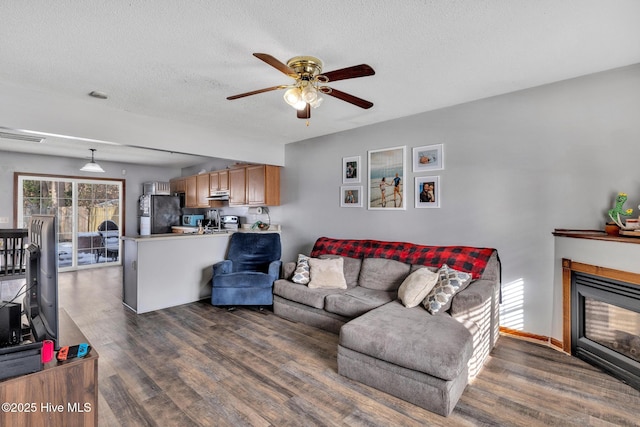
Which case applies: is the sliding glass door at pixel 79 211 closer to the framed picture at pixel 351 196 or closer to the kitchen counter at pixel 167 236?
the kitchen counter at pixel 167 236

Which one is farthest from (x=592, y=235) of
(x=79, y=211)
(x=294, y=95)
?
(x=79, y=211)

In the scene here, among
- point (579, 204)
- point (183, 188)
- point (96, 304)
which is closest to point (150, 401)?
point (96, 304)

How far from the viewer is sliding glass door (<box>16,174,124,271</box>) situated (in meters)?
5.80

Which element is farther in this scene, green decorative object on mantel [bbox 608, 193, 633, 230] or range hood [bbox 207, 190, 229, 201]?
range hood [bbox 207, 190, 229, 201]

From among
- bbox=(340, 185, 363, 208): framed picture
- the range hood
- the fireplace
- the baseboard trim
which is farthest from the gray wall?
the fireplace

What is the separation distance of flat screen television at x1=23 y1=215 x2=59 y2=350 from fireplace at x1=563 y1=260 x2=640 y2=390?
3.54 metres

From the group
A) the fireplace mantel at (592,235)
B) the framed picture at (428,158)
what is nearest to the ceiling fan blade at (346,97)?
the framed picture at (428,158)

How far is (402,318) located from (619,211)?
6.28ft

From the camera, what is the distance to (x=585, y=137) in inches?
104

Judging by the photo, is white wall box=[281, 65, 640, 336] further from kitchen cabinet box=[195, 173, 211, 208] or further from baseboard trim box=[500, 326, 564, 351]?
kitchen cabinet box=[195, 173, 211, 208]

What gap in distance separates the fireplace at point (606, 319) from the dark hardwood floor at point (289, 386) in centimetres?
12

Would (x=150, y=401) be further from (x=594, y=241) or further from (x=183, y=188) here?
(x=183, y=188)

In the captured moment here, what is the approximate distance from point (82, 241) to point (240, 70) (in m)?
6.10

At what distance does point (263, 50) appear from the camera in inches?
85.2
